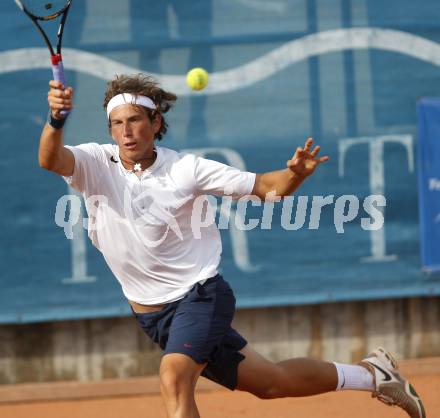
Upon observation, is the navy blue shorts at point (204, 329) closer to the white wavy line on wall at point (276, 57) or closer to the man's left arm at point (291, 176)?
the man's left arm at point (291, 176)

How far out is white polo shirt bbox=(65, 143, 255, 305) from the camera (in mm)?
3760

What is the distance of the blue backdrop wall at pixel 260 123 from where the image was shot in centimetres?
540

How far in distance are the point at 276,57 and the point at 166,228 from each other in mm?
2019

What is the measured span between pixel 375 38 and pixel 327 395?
1.96 meters

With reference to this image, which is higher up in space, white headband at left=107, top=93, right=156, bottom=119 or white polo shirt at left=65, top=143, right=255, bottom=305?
white headband at left=107, top=93, right=156, bottom=119

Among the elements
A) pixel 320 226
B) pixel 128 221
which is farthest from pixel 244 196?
pixel 320 226

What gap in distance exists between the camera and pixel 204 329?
3742mm

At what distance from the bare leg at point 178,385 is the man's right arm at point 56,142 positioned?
79 centimetres

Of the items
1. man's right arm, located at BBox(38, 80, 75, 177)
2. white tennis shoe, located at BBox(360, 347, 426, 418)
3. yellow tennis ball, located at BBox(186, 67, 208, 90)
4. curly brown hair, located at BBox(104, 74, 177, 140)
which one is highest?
yellow tennis ball, located at BBox(186, 67, 208, 90)

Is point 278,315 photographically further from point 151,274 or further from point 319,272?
point 151,274

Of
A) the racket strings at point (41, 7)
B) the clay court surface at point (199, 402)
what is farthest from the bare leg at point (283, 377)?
the racket strings at point (41, 7)

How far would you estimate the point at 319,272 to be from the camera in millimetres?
5578

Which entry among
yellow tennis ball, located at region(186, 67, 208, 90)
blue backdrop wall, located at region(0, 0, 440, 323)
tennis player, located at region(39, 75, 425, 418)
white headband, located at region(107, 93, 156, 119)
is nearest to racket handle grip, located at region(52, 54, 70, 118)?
tennis player, located at region(39, 75, 425, 418)

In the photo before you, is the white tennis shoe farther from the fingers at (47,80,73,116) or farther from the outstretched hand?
the fingers at (47,80,73,116)
